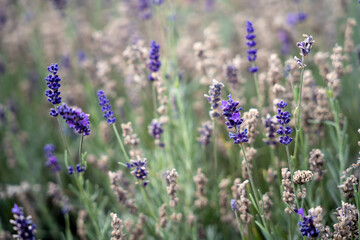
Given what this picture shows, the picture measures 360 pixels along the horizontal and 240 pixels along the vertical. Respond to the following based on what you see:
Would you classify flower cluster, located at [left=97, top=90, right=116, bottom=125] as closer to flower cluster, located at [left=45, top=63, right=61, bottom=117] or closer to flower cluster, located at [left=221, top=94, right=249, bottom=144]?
flower cluster, located at [left=45, top=63, right=61, bottom=117]

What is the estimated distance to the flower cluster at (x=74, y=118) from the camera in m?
1.44

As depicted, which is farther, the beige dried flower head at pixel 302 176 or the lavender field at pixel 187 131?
the lavender field at pixel 187 131

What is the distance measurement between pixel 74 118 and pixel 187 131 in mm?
1231

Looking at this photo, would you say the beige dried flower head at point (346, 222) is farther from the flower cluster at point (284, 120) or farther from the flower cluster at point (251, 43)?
the flower cluster at point (251, 43)

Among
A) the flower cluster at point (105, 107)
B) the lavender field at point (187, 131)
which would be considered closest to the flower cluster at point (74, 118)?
the lavender field at point (187, 131)

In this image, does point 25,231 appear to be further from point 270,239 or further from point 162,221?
point 270,239

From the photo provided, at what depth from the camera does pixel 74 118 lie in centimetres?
147

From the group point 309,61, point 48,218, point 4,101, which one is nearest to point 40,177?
point 48,218

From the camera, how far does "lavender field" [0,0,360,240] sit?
1678 millimetres

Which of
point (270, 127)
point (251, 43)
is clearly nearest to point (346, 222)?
point (270, 127)

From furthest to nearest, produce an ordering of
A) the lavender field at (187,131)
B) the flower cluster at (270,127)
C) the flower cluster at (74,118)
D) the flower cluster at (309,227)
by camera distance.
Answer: the flower cluster at (270,127) < the lavender field at (187,131) < the flower cluster at (74,118) < the flower cluster at (309,227)

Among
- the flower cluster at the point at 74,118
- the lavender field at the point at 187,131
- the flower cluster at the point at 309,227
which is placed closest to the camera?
the flower cluster at the point at 309,227

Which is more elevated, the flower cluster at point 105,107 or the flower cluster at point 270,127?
the flower cluster at point 105,107

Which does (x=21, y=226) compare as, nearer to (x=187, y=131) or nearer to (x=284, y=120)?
(x=284, y=120)
